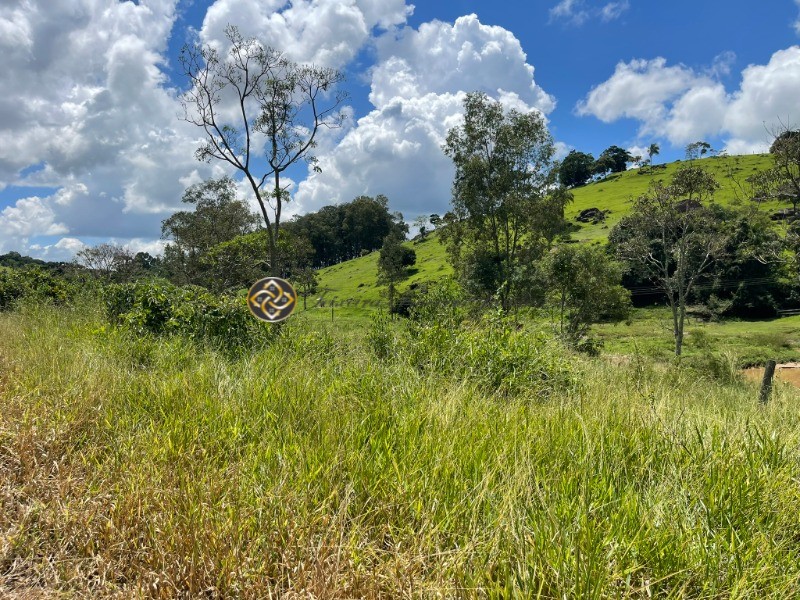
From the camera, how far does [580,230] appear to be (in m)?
67.1

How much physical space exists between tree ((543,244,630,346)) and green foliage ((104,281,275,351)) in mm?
17508

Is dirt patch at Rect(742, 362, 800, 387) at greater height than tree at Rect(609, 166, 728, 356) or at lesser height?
lesser

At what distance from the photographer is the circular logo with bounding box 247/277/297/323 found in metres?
3.08

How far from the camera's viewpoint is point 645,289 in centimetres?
5081

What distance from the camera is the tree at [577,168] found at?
10806 cm

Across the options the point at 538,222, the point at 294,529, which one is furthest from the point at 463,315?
the point at 538,222

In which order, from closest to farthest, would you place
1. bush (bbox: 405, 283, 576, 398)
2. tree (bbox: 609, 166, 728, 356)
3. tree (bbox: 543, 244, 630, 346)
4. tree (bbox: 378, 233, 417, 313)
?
bush (bbox: 405, 283, 576, 398)
tree (bbox: 543, 244, 630, 346)
tree (bbox: 609, 166, 728, 356)
tree (bbox: 378, 233, 417, 313)

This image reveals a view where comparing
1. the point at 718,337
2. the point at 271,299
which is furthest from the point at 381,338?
the point at 718,337

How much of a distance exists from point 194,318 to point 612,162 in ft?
393

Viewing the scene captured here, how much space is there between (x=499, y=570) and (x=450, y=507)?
1.38ft

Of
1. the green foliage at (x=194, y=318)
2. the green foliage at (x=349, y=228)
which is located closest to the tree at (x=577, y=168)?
the green foliage at (x=349, y=228)

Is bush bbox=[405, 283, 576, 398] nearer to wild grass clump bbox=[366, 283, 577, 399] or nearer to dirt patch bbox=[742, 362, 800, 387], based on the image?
wild grass clump bbox=[366, 283, 577, 399]

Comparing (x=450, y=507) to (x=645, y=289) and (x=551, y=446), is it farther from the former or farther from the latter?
(x=645, y=289)

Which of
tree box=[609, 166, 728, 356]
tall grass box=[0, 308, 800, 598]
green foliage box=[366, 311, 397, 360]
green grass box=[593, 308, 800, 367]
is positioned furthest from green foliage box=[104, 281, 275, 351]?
tree box=[609, 166, 728, 356]
